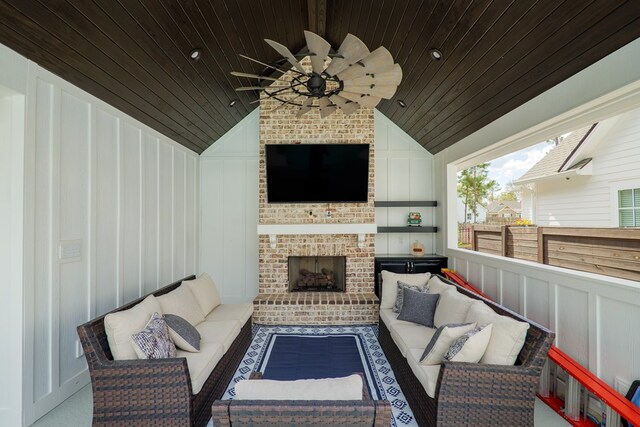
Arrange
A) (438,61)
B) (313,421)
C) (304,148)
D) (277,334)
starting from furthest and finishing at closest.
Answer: (304,148), (277,334), (438,61), (313,421)

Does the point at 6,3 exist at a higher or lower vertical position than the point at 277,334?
higher

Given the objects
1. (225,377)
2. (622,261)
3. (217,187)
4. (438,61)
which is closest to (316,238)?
(217,187)

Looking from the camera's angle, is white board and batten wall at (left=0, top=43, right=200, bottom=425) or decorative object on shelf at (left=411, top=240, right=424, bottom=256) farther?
decorative object on shelf at (left=411, top=240, right=424, bottom=256)

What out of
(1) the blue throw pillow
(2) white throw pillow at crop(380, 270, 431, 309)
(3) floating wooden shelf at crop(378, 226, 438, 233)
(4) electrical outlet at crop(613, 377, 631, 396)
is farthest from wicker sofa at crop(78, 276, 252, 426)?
(3) floating wooden shelf at crop(378, 226, 438, 233)

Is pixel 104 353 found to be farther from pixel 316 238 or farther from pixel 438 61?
pixel 438 61

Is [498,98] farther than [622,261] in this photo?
Yes

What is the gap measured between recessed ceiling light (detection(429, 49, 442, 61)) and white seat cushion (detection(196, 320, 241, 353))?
11.4 ft

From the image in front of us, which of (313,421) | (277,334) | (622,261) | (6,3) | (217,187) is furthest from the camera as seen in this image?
(217,187)

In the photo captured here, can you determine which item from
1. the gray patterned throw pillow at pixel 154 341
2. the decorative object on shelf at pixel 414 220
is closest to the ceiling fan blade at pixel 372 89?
the gray patterned throw pillow at pixel 154 341

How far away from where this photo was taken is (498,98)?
3.44 m

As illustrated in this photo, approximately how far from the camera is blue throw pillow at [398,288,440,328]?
331 centimetres

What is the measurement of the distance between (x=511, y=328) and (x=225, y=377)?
240cm

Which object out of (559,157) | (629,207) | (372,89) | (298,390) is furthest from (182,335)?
(559,157)

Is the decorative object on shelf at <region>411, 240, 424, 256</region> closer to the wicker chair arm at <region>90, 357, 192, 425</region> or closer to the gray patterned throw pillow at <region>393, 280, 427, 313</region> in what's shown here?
the gray patterned throw pillow at <region>393, 280, 427, 313</region>
